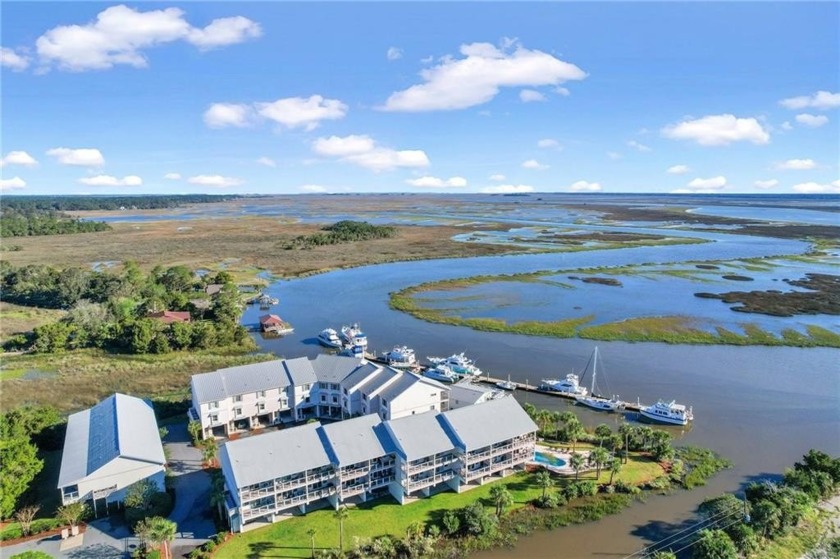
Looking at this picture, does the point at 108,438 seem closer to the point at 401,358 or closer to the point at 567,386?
the point at 401,358

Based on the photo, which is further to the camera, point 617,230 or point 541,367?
point 617,230

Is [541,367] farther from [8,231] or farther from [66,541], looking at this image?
[8,231]

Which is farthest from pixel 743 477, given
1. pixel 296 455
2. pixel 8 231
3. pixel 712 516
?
pixel 8 231

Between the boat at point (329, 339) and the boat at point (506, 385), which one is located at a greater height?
the boat at point (329, 339)

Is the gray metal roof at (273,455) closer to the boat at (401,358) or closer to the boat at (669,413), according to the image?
the boat at (401,358)

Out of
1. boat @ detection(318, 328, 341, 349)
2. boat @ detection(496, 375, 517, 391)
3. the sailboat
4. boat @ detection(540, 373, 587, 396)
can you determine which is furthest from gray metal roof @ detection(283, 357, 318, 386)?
the sailboat

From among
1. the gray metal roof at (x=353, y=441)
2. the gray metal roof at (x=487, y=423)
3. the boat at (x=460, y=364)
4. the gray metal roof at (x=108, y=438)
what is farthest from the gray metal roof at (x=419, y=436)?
the boat at (x=460, y=364)
